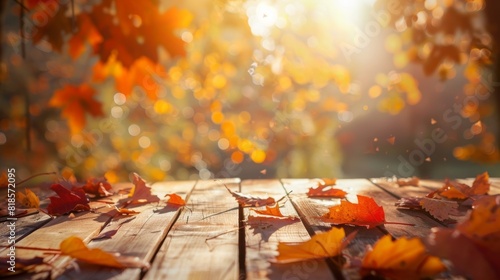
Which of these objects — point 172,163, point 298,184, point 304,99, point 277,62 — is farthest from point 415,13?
point 172,163

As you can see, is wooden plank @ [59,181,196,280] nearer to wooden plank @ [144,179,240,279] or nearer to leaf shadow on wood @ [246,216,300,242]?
wooden plank @ [144,179,240,279]

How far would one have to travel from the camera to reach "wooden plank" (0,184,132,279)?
3.57 ft

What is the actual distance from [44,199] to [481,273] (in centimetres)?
182

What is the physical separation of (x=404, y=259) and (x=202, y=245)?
50cm

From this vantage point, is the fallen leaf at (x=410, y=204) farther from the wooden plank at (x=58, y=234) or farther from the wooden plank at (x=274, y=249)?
the wooden plank at (x=58, y=234)

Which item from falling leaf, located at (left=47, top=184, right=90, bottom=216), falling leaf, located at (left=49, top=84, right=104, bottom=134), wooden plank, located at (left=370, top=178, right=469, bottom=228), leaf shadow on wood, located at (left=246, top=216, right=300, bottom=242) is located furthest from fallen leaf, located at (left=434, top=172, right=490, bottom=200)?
falling leaf, located at (left=49, top=84, right=104, bottom=134)

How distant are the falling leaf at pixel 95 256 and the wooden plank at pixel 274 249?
24 centimetres

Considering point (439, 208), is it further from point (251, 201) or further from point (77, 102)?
point (77, 102)

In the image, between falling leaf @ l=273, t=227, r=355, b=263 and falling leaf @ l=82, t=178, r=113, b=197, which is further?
falling leaf @ l=82, t=178, r=113, b=197

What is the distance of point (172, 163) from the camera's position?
8008mm

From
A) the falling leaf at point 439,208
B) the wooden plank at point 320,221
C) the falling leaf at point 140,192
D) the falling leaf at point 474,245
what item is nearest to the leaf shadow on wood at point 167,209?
the falling leaf at point 140,192

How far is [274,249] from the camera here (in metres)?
1.18

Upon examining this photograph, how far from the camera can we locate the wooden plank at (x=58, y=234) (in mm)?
1088

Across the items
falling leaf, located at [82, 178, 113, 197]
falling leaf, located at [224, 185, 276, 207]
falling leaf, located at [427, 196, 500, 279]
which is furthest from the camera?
falling leaf, located at [82, 178, 113, 197]
